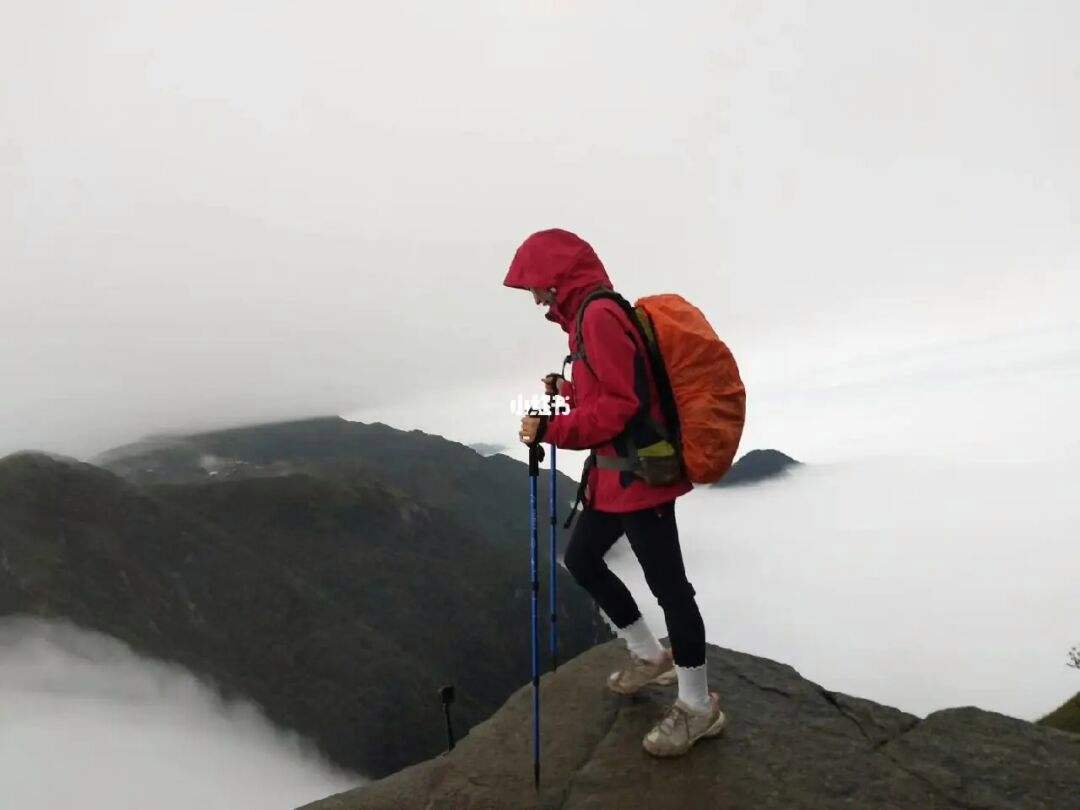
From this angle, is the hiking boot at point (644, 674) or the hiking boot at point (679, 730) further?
the hiking boot at point (644, 674)

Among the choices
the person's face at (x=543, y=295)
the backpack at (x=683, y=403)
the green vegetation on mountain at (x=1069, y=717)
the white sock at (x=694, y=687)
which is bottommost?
the green vegetation on mountain at (x=1069, y=717)

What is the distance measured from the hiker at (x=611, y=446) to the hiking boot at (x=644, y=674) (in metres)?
0.84

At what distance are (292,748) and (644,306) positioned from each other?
161 m

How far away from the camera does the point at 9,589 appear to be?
11500 cm

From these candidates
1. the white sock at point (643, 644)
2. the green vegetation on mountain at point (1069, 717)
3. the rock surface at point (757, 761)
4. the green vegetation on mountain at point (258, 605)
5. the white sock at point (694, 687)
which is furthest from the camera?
the green vegetation on mountain at point (258, 605)

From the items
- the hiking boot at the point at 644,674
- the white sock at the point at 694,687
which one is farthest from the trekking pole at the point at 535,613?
the white sock at the point at 694,687

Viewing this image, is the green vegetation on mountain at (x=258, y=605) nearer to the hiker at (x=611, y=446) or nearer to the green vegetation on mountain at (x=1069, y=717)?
the green vegetation on mountain at (x=1069, y=717)

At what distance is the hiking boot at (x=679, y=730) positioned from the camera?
6625mm

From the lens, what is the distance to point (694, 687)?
6.64m

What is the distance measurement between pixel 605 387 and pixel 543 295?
1366 millimetres

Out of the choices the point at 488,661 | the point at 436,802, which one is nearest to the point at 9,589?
the point at 488,661

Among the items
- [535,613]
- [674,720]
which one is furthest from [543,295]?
[674,720]

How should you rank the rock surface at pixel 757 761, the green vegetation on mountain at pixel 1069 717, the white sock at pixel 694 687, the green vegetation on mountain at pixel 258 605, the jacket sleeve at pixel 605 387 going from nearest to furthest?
the jacket sleeve at pixel 605 387 < the rock surface at pixel 757 761 < the white sock at pixel 694 687 < the green vegetation on mountain at pixel 1069 717 < the green vegetation on mountain at pixel 258 605

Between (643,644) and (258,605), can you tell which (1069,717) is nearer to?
(643,644)
